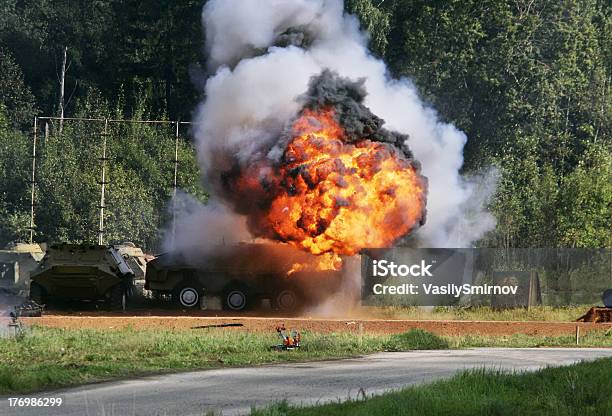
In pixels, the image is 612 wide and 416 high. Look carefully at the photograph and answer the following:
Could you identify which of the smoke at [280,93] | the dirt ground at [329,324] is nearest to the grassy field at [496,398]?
the dirt ground at [329,324]

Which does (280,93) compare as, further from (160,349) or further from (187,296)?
(160,349)

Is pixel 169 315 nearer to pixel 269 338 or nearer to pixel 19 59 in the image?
pixel 269 338

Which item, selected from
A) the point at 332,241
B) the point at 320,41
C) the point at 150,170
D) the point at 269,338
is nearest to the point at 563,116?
the point at 150,170

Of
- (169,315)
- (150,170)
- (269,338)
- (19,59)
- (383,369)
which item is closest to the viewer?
(383,369)

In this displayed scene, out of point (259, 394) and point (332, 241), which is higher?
point (332, 241)

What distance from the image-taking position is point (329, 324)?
3644 cm

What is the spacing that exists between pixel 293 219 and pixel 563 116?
39.2 m

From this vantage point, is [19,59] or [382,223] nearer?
[382,223]

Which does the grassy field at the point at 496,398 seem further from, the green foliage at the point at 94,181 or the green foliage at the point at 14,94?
the green foliage at the point at 14,94

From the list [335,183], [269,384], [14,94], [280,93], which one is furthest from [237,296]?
[14,94]

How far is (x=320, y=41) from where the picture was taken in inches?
1818

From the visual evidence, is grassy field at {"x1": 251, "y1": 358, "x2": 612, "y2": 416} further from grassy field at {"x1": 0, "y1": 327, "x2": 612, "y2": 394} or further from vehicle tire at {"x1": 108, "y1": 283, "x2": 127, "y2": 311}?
vehicle tire at {"x1": 108, "y1": 283, "x2": 127, "y2": 311}

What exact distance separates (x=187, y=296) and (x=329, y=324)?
6.60 metres

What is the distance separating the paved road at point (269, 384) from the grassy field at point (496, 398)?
1409 mm
